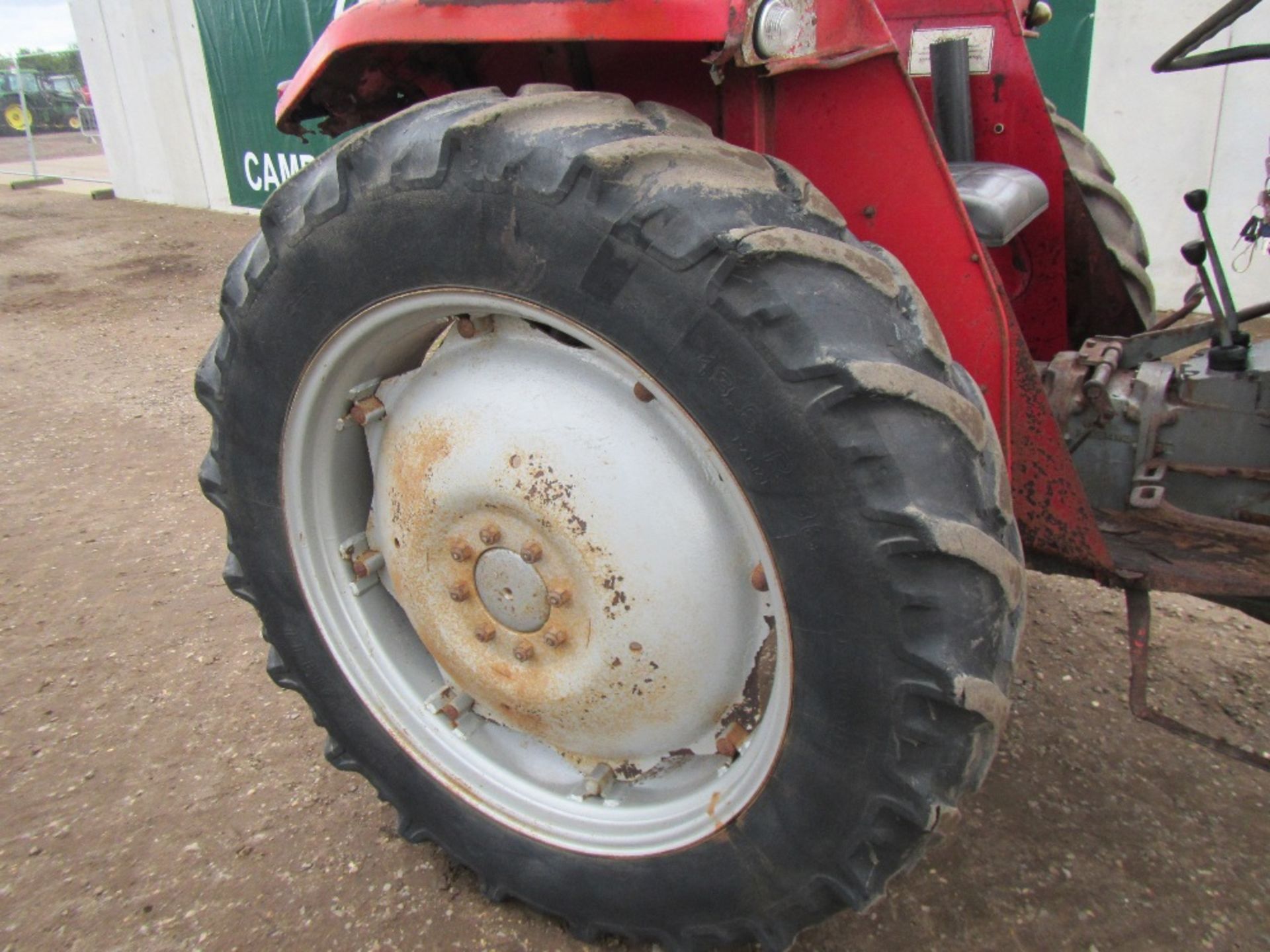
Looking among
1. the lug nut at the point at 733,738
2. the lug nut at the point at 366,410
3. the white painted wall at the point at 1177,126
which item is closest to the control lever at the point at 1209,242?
the lug nut at the point at 733,738

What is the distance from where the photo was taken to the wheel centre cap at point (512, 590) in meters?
1.59

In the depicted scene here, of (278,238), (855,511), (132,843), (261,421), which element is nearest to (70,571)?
(132,843)

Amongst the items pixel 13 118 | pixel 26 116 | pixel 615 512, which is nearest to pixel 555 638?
pixel 615 512

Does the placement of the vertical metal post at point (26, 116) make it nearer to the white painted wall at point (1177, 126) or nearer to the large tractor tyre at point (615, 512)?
the white painted wall at point (1177, 126)

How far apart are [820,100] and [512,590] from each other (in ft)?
2.98

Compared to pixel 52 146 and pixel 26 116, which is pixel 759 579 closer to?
pixel 26 116

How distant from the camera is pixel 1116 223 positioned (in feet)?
7.83

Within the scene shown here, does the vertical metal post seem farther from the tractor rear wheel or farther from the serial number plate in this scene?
the serial number plate

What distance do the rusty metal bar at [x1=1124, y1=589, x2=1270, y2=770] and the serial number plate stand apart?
4.09 ft

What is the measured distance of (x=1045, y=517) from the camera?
1759 mm

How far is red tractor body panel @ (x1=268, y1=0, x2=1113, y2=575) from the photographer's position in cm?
134

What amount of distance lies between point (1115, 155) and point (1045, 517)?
4366 millimetres

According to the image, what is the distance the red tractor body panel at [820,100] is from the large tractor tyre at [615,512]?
13cm

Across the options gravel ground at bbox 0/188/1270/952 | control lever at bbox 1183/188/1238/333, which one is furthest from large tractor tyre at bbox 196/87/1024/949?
control lever at bbox 1183/188/1238/333
